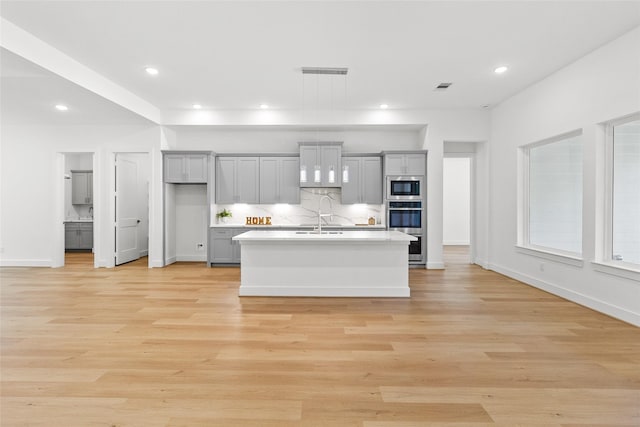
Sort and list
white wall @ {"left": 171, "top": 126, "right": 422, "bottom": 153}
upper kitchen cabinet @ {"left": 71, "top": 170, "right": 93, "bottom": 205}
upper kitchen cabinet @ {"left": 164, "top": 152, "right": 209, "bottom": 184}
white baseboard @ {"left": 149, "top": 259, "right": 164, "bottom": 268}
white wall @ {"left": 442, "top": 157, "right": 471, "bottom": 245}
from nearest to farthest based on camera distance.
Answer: white baseboard @ {"left": 149, "top": 259, "right": 164, "bottom": 268} < upper kitchen cabinet @ {"left": 164, "top": 152, "right": 209, "bottom": 184} < white wall @ {"left": 171, "top": 126, "right": 422, "bottom": 153} < upper kitchen cabinet @ {"left": 71, "top": 170, "right": 93, "bottom": 205} < white wall @ {"left": 442, "top": 157, "right": 471, "bottom": 245}

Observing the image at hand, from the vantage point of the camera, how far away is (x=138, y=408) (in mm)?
2178

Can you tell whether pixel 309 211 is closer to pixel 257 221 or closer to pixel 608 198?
pixel 257 221

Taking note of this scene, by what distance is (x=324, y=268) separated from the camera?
4793 mm

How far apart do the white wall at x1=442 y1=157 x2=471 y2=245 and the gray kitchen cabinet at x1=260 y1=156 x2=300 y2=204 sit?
5.92 meters

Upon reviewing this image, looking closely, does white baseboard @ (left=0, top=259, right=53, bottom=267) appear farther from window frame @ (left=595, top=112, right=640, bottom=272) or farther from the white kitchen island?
window frame @ (left=595, top=112, right=640, bottom=272)

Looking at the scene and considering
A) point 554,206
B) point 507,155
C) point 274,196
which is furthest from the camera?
point 274,196

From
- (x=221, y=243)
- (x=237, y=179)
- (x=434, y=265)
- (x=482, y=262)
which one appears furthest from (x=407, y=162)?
(x=221, y=243)

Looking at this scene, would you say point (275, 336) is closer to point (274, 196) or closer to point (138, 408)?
point (138, 408)

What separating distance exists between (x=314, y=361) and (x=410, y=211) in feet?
15.8

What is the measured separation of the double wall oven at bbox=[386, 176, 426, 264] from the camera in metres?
7.08

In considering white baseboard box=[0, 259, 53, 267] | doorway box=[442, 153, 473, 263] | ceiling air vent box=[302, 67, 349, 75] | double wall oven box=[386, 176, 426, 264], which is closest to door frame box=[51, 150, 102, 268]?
white baseboard box=[0, 259, 53, 267]

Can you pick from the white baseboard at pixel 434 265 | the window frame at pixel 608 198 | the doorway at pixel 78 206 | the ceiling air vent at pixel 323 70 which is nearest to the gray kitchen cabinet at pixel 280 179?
the ceiling air vent at pixel 323 70

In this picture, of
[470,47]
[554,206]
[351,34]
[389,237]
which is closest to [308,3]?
[351,34]

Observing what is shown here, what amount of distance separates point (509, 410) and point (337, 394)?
1.06 metres
